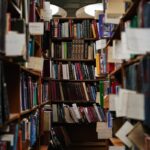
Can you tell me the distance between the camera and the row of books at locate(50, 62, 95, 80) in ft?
14.6

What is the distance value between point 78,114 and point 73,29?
130cm

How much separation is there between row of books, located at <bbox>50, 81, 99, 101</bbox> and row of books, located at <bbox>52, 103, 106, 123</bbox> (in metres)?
0.13

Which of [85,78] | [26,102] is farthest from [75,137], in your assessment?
[26,102]

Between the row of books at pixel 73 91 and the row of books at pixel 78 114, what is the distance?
130 millimetres

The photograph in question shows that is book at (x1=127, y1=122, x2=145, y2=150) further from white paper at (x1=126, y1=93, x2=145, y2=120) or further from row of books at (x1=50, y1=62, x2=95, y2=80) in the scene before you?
row of books at (x1=50, y1=62, x2=95, y2=80)

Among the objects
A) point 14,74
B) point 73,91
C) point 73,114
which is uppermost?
point 14,74

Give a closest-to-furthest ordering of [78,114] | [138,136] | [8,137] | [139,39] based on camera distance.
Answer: [139,39] < [138,136] < [8,137] < [78,114]

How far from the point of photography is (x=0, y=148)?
1.68m

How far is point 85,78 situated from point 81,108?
46 cm

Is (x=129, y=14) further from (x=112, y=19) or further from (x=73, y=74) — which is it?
(x=73, y=74)

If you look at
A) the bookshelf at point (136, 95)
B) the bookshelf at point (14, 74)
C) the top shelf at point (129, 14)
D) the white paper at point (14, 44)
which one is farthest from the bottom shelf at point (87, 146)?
the white paper at point (14, 44)

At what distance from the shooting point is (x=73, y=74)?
14.7ft

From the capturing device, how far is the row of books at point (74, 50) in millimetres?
4531

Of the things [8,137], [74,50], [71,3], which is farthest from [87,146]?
[71,3]
